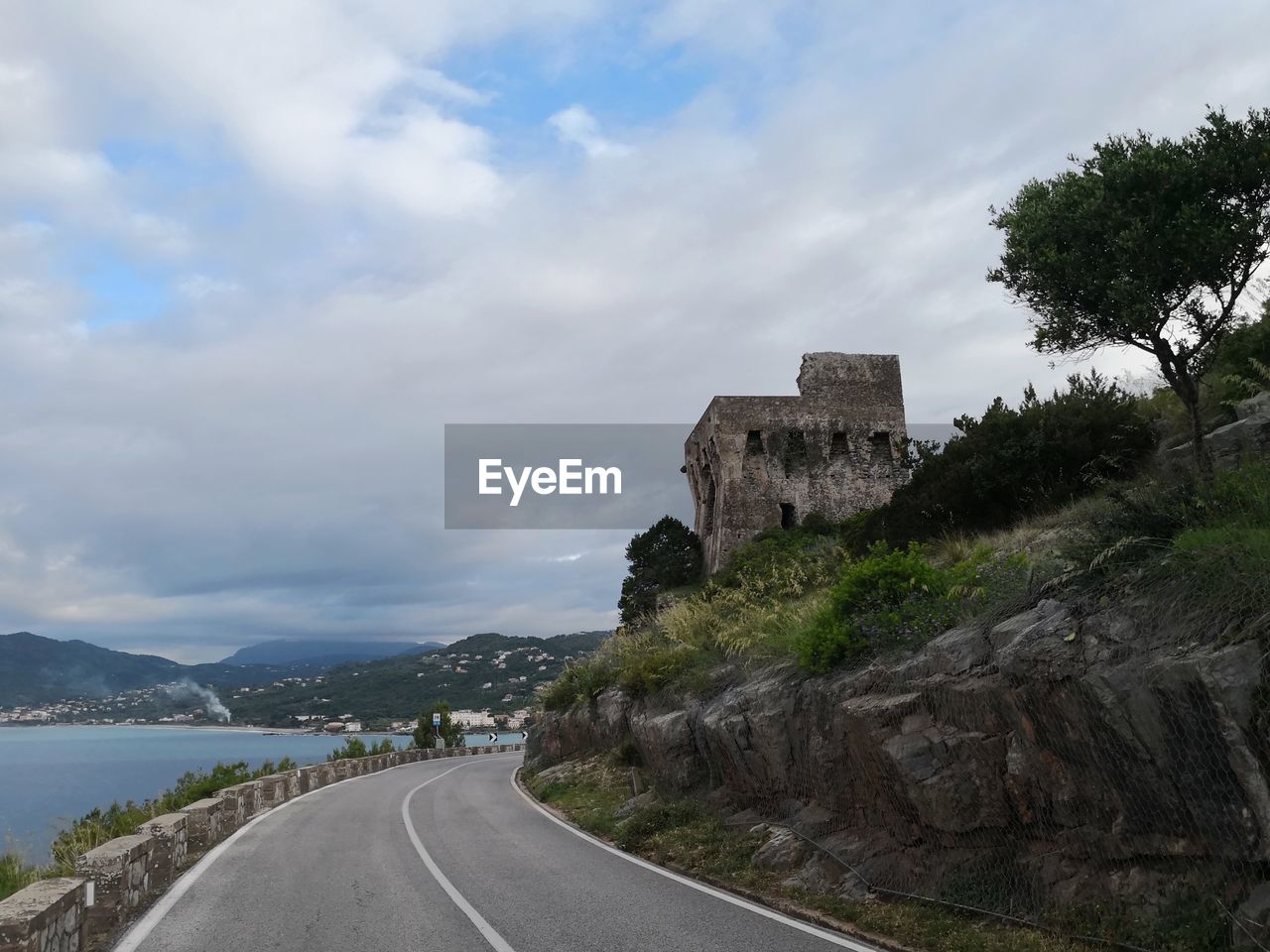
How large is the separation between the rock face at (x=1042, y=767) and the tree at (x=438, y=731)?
4611cm

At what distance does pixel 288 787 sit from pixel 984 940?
20.6 meters

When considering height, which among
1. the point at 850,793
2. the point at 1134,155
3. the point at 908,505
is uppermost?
the point at 1134,155

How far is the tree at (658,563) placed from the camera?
41.2 metres

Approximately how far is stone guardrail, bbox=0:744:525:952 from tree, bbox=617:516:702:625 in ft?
79.3

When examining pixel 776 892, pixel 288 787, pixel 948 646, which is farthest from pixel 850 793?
pixel 288 787

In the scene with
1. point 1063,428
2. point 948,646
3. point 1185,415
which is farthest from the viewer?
point 1063,428

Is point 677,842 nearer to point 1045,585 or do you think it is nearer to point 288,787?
point 1045,585

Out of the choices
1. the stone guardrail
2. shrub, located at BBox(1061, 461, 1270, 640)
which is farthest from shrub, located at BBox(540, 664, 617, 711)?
shrub, located at BBox(1061, 461, 1270, 640)

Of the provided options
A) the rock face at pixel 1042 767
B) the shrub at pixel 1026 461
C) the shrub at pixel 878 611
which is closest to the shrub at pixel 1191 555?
the rock face at pixel 1042 767

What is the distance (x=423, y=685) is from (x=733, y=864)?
141442mm

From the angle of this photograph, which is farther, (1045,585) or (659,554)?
(659,554)

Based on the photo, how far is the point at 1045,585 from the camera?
9.08 meters

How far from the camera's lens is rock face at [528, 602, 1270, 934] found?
6227 mm

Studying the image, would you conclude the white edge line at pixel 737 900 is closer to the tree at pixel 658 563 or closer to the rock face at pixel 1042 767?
the rock face at pixel 1042 767
